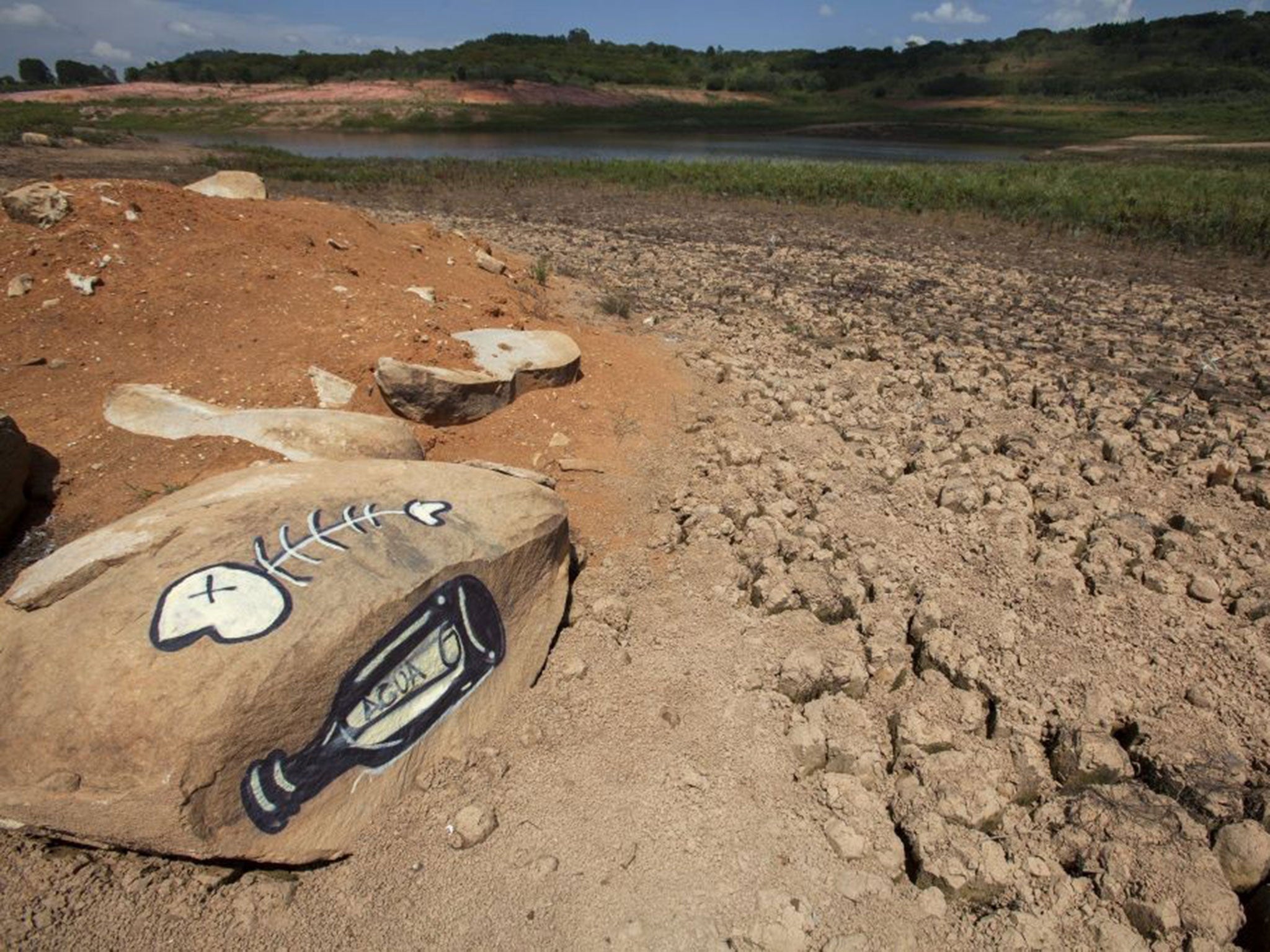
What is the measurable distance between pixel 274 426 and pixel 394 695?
2.12m

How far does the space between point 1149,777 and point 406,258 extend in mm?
6455

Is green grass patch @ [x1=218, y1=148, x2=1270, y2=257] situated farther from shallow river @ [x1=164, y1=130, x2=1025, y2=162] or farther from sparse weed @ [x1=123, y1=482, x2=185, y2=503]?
sparse weed @ [x1=123, y1=482, x2=185, y2=503]

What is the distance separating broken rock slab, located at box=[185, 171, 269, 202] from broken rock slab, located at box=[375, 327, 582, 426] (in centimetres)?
449

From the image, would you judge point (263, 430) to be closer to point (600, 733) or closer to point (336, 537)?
point (336, 537)

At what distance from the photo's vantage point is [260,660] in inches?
81.0

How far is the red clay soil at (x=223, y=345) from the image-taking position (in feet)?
12.7

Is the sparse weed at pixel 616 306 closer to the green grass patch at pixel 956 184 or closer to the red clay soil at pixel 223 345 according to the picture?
the red clay soil at pixel 223 345

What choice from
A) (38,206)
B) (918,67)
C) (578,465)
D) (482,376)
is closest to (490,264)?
(482,376)

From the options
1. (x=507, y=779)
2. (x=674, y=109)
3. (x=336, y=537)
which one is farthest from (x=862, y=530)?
(x=674, y=109)

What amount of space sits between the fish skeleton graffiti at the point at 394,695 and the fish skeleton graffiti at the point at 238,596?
32 cm

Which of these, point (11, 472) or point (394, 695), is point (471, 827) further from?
point (11, 472)

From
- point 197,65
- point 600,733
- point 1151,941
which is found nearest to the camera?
point 1151,941

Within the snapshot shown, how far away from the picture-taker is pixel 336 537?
247 centimetres

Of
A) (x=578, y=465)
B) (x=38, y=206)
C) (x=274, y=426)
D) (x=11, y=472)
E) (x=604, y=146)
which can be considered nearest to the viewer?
(x=11, y=472)
